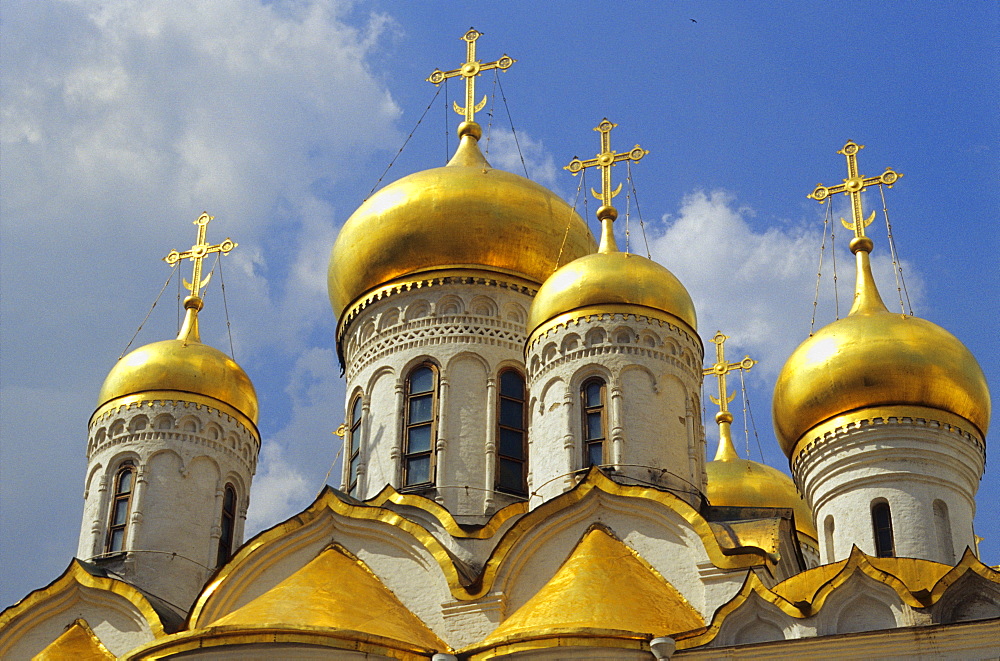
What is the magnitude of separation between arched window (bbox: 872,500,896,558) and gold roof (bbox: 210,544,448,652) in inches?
163

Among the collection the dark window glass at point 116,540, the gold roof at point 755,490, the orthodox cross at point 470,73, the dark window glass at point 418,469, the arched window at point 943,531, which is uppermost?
the orthodox cross at point 470,73

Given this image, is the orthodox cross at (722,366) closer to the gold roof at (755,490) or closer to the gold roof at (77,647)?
the gold roof at (755,490)

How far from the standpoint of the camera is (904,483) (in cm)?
1465

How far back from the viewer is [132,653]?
12484 mm

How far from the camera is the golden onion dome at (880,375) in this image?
47.9 ft

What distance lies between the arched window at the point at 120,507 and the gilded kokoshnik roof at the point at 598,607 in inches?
186

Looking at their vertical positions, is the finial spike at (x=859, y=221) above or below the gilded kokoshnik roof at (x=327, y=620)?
above

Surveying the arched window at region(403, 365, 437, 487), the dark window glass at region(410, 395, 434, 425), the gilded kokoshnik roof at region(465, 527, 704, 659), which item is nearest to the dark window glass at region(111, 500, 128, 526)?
the arched window at region(403, 365, 437, 487)

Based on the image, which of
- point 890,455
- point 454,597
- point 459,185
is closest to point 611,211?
point 459,185

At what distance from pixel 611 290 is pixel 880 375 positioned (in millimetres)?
2484

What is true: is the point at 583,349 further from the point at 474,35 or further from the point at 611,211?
the point at 474,35

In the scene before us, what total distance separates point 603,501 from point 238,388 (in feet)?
15.8

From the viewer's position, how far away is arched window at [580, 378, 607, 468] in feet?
47.5

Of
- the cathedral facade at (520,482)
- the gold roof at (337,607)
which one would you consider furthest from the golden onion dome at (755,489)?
the gold roof at (337,607)
